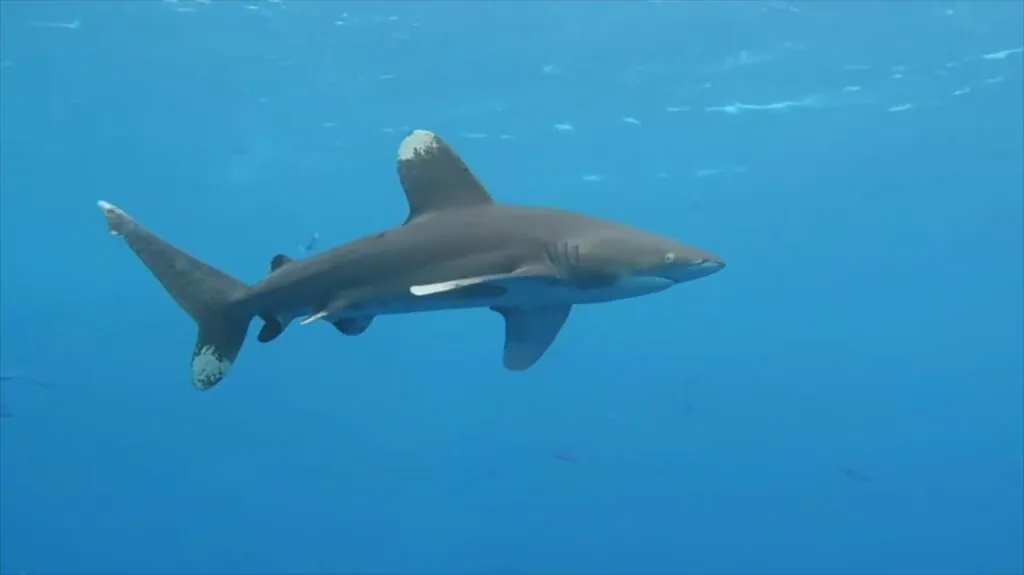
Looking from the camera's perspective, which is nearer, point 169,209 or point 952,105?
point 952,105

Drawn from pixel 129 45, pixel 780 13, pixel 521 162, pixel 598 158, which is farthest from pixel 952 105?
pixel 129 45

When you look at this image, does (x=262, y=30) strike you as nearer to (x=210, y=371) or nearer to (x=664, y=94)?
(x=664, y=94)

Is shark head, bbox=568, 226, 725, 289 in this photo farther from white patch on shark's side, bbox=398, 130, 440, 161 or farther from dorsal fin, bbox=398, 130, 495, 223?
white patch on shark's side, bbox=398, 130, 440, 161

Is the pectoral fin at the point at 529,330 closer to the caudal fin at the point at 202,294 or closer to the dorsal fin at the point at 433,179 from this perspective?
the dorsal fin at the point at 433,179

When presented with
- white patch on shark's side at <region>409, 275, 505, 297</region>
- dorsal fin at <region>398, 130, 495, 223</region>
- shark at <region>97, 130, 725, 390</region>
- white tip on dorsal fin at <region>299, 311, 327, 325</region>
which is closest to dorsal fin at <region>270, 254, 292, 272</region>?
shark at <region>97, 130, 725, 390</region>

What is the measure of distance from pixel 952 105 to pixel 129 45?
50.7 ft

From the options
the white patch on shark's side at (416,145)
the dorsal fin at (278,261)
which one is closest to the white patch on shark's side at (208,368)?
the dorsal fin at (278,261)

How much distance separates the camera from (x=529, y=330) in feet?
15.3

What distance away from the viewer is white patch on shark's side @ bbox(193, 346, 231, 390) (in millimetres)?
4793

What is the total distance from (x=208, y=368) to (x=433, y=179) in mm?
1479

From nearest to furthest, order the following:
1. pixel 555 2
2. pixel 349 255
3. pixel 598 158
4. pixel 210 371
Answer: pixel 349 255 < pixel 210 371 < pixel 555 2 < pixel 598 158

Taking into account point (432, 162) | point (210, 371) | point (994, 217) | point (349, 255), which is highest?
point (432, 162)

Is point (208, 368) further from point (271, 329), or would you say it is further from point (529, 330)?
point (529, 330)

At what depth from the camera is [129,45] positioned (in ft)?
56.0
